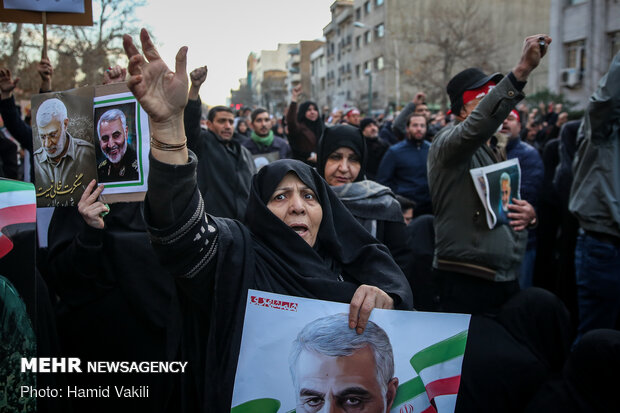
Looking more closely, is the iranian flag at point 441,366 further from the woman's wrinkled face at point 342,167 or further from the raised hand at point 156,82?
the woman's wrinkled face at point 342,167

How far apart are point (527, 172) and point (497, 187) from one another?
6.04 ft

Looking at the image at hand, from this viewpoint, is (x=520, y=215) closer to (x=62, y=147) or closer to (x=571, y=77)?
(x=62, y=147)

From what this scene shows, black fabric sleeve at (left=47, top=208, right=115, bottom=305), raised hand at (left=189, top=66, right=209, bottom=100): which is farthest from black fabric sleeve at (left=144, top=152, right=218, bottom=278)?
raised hand at (left=189, top=66, right=209, bottom=100)

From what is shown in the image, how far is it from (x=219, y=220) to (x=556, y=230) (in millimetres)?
4678

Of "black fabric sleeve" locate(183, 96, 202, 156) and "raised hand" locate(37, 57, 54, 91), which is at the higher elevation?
"raised hand" locate(37, 57, 54, 91)

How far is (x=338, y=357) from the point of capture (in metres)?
1.69

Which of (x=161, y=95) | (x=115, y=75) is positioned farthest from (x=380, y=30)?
(x=161, y=95)

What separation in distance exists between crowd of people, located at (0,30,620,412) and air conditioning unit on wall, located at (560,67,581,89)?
2013 cm

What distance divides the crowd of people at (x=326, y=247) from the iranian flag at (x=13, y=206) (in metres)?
0.44

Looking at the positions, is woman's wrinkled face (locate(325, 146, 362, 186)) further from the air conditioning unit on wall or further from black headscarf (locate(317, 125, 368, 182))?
the air conditioning unit on wall

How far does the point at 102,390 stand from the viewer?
314 centimetres

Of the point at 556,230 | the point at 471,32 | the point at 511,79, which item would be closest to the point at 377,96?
the point at 471,32

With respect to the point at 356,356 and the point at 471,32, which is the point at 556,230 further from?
the point at 471,32

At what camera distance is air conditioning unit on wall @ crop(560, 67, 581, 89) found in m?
22.3
